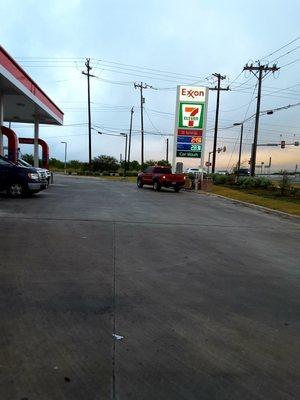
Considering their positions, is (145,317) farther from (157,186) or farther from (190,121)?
(190,121)

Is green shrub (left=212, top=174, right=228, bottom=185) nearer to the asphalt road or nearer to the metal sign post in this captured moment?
the metal sign post

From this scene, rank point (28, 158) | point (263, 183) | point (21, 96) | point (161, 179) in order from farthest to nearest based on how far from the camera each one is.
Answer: point (28, 158)
point (263, 183)
point (161, 179)
point (21, 96)

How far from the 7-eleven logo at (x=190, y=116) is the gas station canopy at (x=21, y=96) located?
919 cm

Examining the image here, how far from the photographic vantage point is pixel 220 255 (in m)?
9.67

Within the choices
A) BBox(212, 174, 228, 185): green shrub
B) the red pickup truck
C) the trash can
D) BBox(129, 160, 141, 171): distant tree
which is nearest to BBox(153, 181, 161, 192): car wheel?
the red pickup truck

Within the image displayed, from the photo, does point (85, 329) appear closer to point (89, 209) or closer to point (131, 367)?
point (131, 367)

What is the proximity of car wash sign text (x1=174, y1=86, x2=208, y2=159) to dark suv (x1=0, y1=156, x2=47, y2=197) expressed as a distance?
18.0 m

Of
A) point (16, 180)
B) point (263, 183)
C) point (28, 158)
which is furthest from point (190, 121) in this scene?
point (28, 158)

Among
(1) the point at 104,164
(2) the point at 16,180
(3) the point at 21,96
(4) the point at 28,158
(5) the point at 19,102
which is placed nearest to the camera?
(2) the point at 16,180

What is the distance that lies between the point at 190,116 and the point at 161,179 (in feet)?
22.5

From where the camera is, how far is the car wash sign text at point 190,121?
3609cm

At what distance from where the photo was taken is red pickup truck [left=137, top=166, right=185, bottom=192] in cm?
3176

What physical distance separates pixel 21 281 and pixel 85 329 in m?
2.04

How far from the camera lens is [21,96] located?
27000 mm
